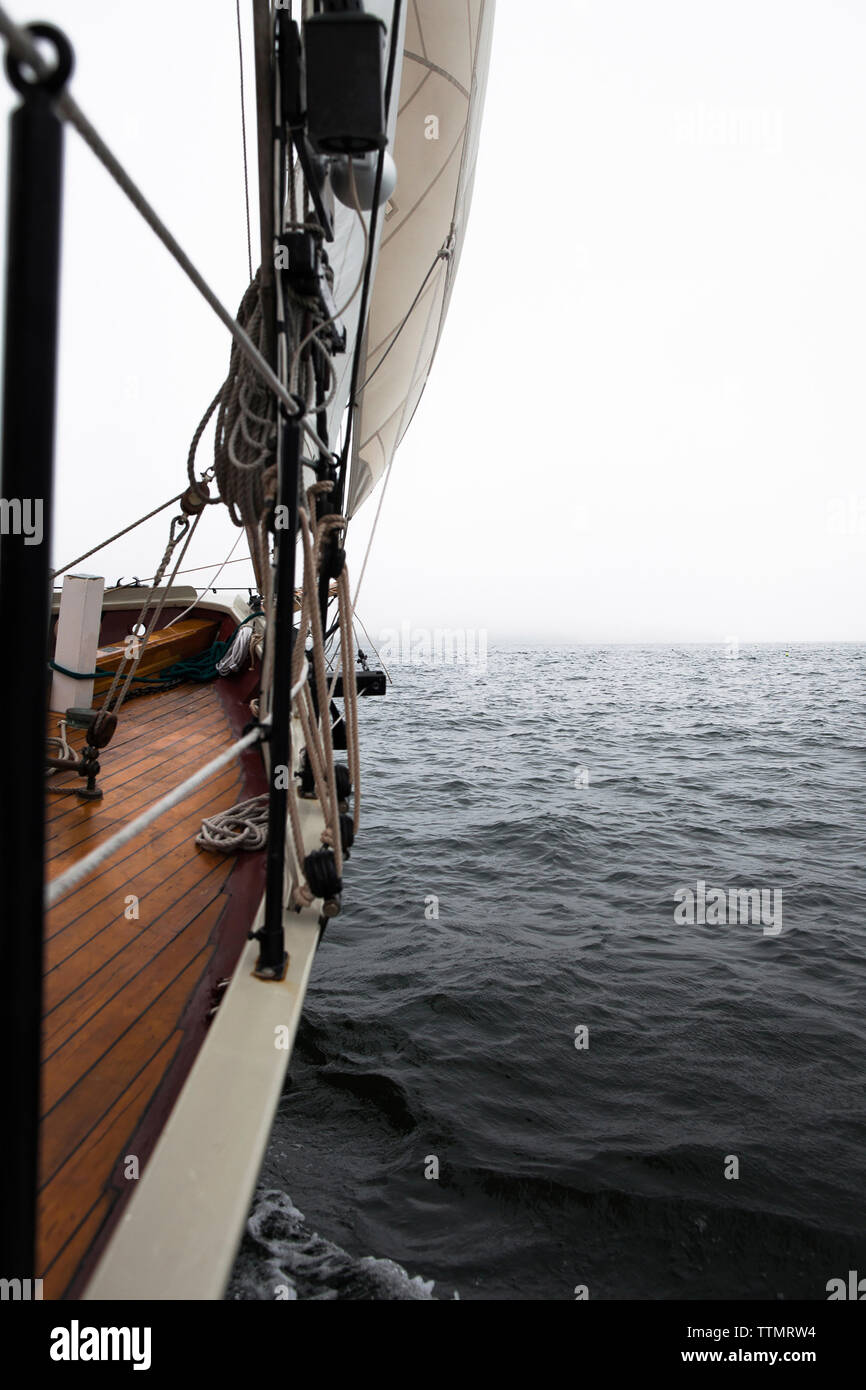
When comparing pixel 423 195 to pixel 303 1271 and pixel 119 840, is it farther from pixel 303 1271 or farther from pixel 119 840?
pixel 303 1271

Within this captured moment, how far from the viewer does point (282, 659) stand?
1494 millimetres

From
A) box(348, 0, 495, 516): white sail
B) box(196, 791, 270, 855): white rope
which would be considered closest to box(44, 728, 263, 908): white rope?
box(196, 791, 270, 855): white rope

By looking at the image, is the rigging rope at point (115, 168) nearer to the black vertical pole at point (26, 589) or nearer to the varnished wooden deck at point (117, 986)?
the black vertical pole at point (26, 589)

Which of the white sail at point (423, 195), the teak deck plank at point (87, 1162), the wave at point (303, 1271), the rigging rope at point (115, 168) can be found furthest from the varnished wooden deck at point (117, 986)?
the white sail at point (423, 195)

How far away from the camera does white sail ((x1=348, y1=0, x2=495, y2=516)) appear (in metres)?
5.21

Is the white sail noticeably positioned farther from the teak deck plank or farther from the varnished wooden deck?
the teak deck plank

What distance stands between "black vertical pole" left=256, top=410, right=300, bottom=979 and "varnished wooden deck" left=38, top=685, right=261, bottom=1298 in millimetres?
427

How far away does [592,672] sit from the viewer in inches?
1099

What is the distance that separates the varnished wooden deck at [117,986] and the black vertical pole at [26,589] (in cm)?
86

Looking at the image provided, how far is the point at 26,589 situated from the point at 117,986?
1656mm

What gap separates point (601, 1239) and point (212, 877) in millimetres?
1744
